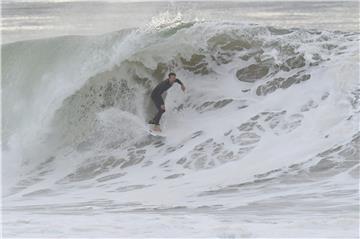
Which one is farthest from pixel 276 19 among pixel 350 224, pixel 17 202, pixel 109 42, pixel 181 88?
pixel 350 224

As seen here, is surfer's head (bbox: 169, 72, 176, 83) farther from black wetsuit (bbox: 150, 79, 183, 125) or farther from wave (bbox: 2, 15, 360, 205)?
wave (bbox: 2, 15, 360, 205)

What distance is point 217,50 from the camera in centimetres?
1352

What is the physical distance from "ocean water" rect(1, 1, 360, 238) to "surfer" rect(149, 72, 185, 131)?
22 cm

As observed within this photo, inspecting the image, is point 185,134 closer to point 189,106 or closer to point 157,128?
point 157,128

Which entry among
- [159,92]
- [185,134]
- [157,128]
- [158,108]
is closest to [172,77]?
[159,92]

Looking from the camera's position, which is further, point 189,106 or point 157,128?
point 189,106

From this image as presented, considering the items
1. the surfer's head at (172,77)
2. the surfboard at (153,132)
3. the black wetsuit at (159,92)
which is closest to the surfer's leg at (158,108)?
the black wetsuit at (159,92)

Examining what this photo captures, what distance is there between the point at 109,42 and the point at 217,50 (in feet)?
7.68

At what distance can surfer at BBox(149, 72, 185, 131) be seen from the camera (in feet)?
39.7

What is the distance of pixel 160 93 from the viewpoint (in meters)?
12.3

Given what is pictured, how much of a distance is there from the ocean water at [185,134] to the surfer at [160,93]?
0.22 metres

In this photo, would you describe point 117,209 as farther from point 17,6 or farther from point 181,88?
point 17,6

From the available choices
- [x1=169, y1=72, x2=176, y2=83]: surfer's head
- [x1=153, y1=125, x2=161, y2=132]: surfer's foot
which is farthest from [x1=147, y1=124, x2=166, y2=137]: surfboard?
[x1=169, y1=72, x2=176, y2=83]: surfer's head

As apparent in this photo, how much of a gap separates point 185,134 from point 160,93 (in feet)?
3.28
